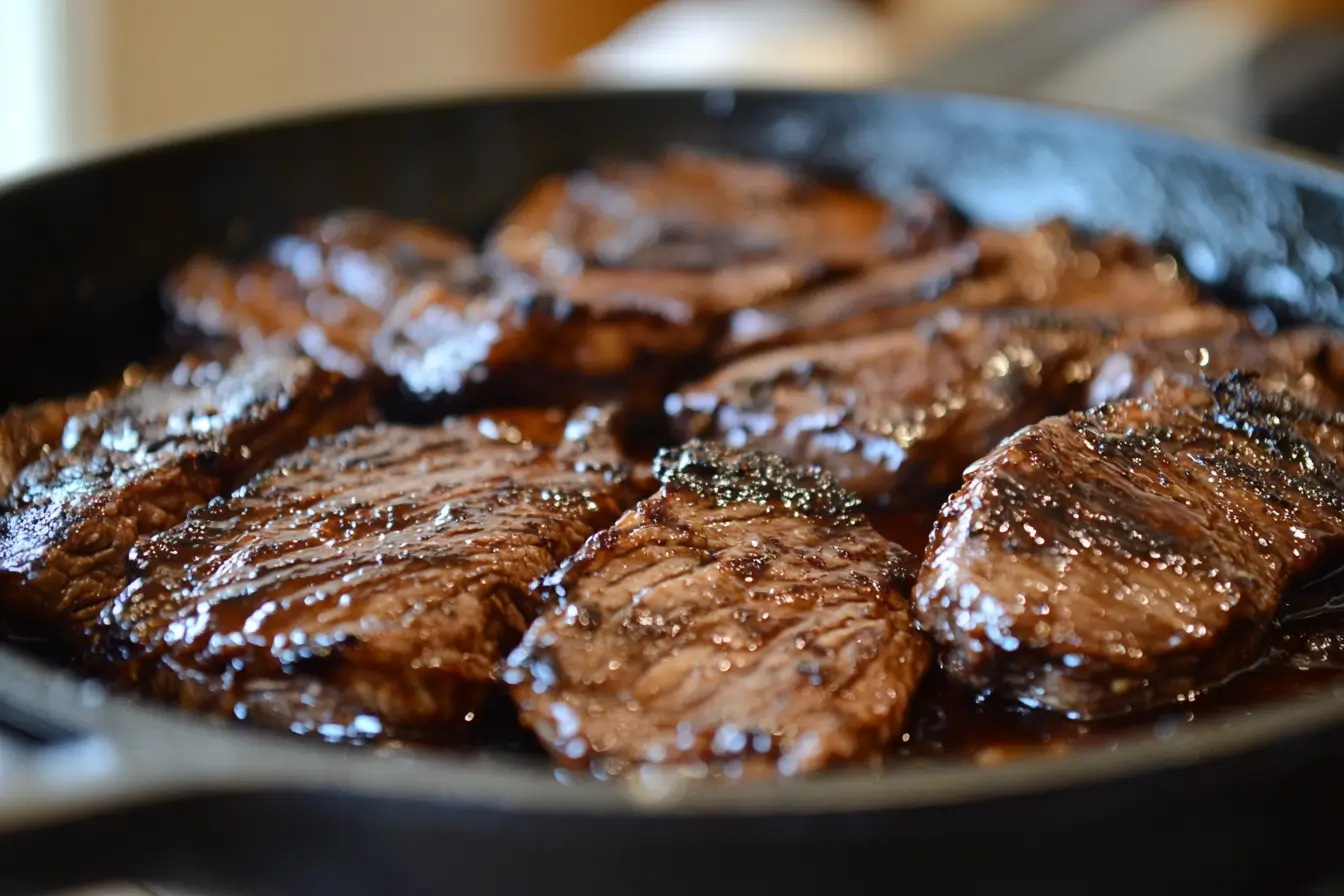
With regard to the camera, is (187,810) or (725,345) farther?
(725,345)

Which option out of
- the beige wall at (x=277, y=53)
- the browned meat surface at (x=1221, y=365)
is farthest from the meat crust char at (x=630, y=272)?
the beige wall at (x=277, y=53)

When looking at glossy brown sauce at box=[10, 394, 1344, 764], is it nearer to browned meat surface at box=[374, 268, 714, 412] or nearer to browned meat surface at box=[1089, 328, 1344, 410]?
browned meat surface at box=[1089, 328, 1344, 410]

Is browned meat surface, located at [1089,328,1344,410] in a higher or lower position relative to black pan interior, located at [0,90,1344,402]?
lower

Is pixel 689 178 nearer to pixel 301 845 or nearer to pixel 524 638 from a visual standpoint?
pixel 524 638

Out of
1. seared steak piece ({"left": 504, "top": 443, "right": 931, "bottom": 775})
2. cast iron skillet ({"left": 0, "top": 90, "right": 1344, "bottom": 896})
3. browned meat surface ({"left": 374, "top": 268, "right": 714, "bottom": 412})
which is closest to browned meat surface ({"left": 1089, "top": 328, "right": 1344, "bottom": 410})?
seared steak piece ({"left": 504, "top": 443, "right": 931, "bottom": 775})

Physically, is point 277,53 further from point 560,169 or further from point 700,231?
point 700,231

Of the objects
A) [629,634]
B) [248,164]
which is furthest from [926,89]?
[629,634]
